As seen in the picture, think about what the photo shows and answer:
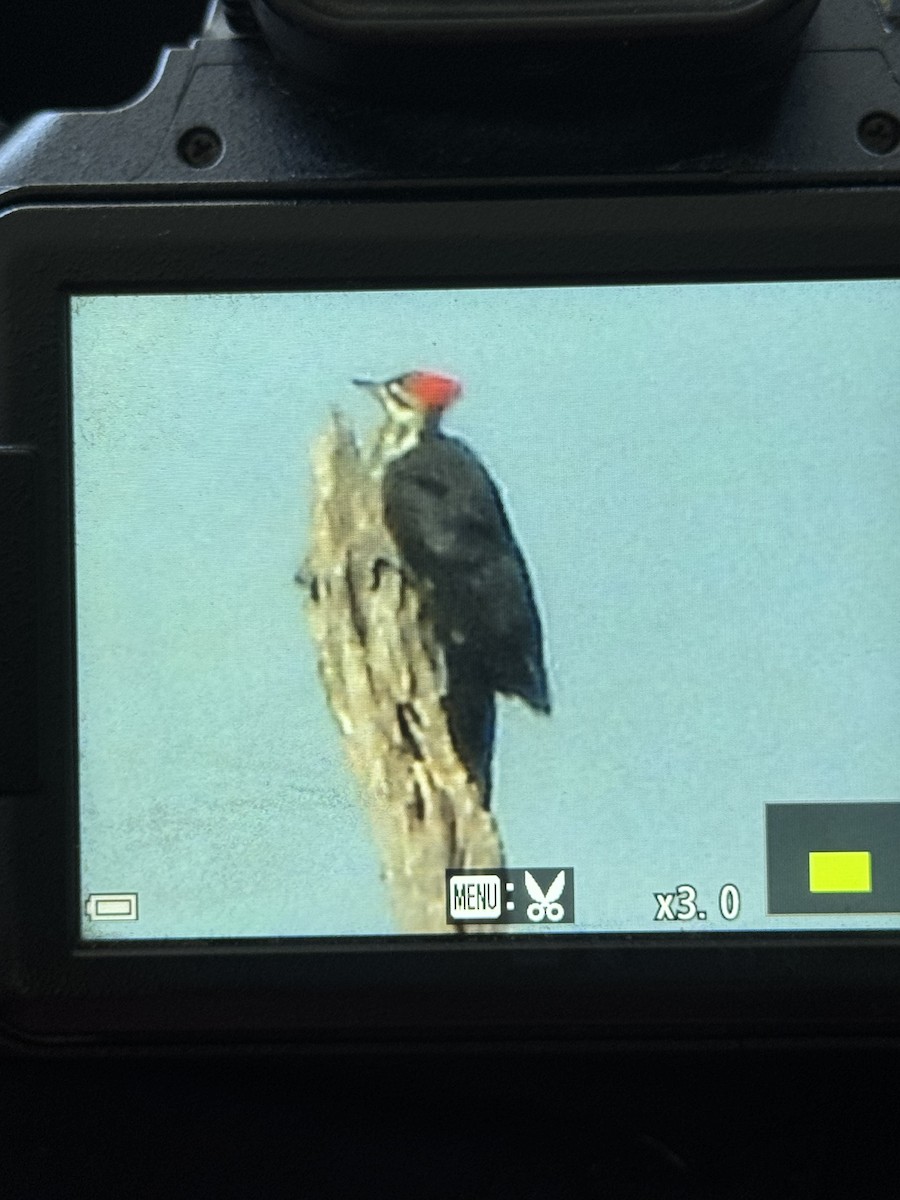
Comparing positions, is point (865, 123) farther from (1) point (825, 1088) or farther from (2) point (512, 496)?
(1) point (825, 1088)

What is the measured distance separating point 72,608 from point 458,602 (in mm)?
164

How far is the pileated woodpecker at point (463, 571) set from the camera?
0.65 m

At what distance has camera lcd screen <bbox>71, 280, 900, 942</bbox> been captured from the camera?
645 mm

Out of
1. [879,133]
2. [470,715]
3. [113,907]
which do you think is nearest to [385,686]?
[470,715]

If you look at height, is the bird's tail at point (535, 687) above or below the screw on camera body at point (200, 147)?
below

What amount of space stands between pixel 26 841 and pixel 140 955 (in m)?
0.07

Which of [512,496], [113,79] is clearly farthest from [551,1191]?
[113,79]

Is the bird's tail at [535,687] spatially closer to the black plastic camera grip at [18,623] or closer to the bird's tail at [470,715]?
the bird's tail at [470,715]

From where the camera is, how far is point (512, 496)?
648 mm

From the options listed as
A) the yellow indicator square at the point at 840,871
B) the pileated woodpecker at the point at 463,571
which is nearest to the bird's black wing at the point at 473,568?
the pileated woodpecker at the point at 463,571

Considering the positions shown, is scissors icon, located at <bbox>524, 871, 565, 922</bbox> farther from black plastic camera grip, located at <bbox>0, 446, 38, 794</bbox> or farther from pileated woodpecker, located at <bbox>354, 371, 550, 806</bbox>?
black plastic camera grip, located at <bbox>0, 446, 38, 794</bbox>

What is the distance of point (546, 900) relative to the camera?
0.65 m

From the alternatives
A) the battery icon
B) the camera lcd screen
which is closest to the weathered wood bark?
the camera lcd screen

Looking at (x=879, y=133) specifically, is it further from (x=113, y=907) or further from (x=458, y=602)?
(x=113, y=907)
